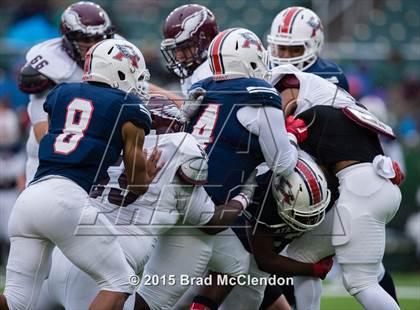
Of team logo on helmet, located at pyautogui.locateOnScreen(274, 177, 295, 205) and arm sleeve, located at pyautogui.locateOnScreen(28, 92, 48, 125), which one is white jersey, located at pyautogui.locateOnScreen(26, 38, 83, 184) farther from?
team logo on helmet, located at pyautogui.locateOnScreen(274, 177, 295, 205)

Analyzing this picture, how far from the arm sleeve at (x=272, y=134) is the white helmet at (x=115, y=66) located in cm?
59

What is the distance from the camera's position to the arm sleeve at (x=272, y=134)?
5043 mm

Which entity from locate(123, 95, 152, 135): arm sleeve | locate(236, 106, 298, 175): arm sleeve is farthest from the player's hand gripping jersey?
locate(123, 95, 152, 135): arm sleeve

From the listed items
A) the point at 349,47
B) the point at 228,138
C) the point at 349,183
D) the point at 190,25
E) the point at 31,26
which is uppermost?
the point at 190,25

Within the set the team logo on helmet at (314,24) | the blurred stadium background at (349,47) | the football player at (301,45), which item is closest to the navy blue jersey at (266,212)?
the football player at (301,45)

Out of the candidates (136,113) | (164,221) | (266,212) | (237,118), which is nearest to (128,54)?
(136,113)

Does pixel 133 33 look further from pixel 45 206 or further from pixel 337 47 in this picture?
pixel 45 206

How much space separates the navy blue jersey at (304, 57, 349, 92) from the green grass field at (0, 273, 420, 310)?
6.35 feet

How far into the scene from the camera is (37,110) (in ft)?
20.8

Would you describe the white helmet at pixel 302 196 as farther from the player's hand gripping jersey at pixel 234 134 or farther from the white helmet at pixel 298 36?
the white helmet at pixel 298 36

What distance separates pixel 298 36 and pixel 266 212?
1.53 m

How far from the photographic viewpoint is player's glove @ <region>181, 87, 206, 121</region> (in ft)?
17.4

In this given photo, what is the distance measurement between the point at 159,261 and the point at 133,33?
8.67 meters

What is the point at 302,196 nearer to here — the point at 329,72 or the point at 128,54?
the point at 128,54
